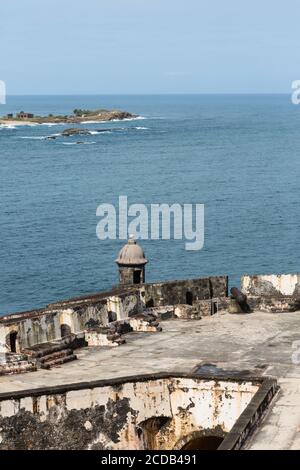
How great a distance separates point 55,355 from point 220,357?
4.97 metres

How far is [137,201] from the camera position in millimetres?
92438

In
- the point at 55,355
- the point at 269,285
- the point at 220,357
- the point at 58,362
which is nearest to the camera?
the point at 58,362

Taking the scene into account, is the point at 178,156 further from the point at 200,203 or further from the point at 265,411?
the point at 265,411

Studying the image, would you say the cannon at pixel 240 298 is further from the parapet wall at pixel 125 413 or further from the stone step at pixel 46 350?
the parapet wall at pixel 125 413

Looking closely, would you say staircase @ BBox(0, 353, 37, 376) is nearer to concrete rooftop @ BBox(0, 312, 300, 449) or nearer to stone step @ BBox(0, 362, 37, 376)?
stone step @ BBox(0, 362, 37, 376)

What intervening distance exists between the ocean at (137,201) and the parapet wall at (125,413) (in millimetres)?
30735

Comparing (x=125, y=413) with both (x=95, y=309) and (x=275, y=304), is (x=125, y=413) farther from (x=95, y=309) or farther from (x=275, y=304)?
(x=275, y=304)

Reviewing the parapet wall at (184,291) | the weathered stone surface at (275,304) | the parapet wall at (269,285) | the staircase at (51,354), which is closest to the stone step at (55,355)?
the staircase at (51,354)

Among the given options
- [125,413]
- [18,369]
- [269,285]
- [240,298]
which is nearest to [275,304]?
[240,298]

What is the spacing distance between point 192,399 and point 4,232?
53.4 m

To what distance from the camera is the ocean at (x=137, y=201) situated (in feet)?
214

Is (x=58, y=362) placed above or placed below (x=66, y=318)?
below
